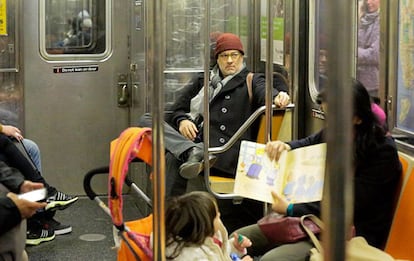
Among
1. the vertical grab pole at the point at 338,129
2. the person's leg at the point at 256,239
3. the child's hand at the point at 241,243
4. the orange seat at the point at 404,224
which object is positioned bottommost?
the person's leg at the point at 256,239

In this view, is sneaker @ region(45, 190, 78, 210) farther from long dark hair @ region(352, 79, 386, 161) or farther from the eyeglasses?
long dark hair @ region(352, 79, 386, 161)

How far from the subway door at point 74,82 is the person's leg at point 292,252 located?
2.93m

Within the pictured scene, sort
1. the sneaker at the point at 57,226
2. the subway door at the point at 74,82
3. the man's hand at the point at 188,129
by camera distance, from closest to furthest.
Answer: the man's hand at the point at 188,129, the sneaker at the point at 57,226, the subway door at the point at 74,82

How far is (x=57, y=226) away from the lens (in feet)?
15.4

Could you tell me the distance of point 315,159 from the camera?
276 cm

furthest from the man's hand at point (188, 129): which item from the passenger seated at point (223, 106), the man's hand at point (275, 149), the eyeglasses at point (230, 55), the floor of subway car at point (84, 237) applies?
the man's hand at point (275, 149)

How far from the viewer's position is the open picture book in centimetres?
274

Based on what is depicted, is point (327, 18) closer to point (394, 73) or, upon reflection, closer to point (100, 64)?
point (394, 73)

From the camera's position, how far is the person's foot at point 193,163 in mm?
4062

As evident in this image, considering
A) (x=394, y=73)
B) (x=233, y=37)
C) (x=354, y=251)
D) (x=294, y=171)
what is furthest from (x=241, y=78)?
(x=354, y=251)

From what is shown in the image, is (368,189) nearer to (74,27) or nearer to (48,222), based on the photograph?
(48,222)

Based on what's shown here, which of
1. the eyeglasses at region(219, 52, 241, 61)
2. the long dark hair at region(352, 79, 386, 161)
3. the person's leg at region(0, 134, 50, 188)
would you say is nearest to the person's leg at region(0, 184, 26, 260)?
the person's leg at region(0, 134, 50, 188)

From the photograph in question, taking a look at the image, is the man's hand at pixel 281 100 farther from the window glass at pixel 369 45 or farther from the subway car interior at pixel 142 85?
the window glass at pixel 369 45

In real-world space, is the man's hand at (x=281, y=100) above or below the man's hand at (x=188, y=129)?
above
